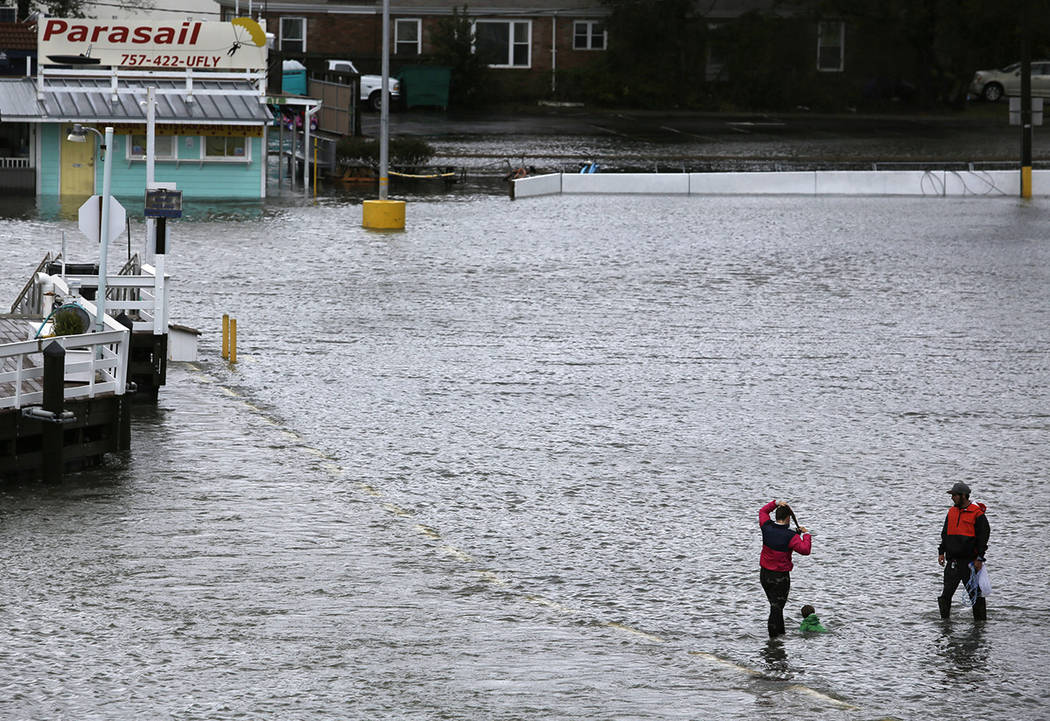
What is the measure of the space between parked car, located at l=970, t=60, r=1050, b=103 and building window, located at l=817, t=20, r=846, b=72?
605 centimetres

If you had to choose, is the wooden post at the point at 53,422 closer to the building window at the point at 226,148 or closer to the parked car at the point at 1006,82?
the building window at the point at 226,148

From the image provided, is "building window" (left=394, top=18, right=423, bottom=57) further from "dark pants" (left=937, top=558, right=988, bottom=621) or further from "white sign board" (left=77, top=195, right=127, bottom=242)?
"dark pants" (left=937, top=558, right=988, bottom=621)

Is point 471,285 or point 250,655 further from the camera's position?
point 471,285

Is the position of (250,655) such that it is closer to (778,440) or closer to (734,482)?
(734,482)

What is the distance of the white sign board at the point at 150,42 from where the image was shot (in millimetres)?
47781

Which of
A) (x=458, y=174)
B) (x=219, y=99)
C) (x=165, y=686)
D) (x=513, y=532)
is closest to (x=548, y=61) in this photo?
(x=458, y=174)

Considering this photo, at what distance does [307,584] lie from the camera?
1545 centimetres

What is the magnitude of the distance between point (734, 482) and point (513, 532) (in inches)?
133

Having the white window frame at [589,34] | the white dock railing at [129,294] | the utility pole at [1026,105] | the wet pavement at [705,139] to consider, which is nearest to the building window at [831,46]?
the wet pavement at [705,139]

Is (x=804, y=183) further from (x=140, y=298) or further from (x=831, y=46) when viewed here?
(x=140, y=298)

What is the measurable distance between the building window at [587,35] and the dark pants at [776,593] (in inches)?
2467

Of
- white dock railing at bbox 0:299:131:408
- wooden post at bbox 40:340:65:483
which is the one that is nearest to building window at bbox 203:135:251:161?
white dock railing at bbox 0:299:131:408

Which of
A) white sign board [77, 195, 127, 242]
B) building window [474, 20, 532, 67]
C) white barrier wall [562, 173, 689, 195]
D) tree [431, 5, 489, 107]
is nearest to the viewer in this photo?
white sign board [77, 195, 127, 242]

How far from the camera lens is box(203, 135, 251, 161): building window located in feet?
159
